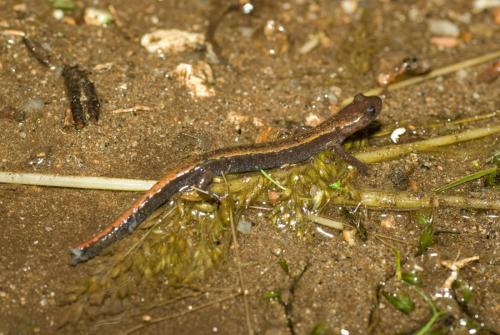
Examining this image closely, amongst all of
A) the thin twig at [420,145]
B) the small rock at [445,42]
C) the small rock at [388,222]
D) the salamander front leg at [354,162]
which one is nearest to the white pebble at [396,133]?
the thin twig at [420,145]

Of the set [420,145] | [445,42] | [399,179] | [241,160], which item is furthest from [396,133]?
[445,42]

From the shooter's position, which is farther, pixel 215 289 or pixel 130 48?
pixel 130 48

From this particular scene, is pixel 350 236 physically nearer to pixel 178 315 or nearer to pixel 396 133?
pixel 396 133

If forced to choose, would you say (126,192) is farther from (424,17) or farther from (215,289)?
(424,17)

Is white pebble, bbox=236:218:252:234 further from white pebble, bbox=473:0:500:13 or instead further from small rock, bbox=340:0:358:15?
white pebble, bbox=473:0:500:13

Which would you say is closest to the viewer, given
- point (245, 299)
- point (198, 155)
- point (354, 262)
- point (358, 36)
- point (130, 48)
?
point (245, 299)

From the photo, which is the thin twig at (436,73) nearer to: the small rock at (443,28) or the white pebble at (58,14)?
the small rock at (443,28)

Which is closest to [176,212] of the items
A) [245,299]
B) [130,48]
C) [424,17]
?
[245,299]
